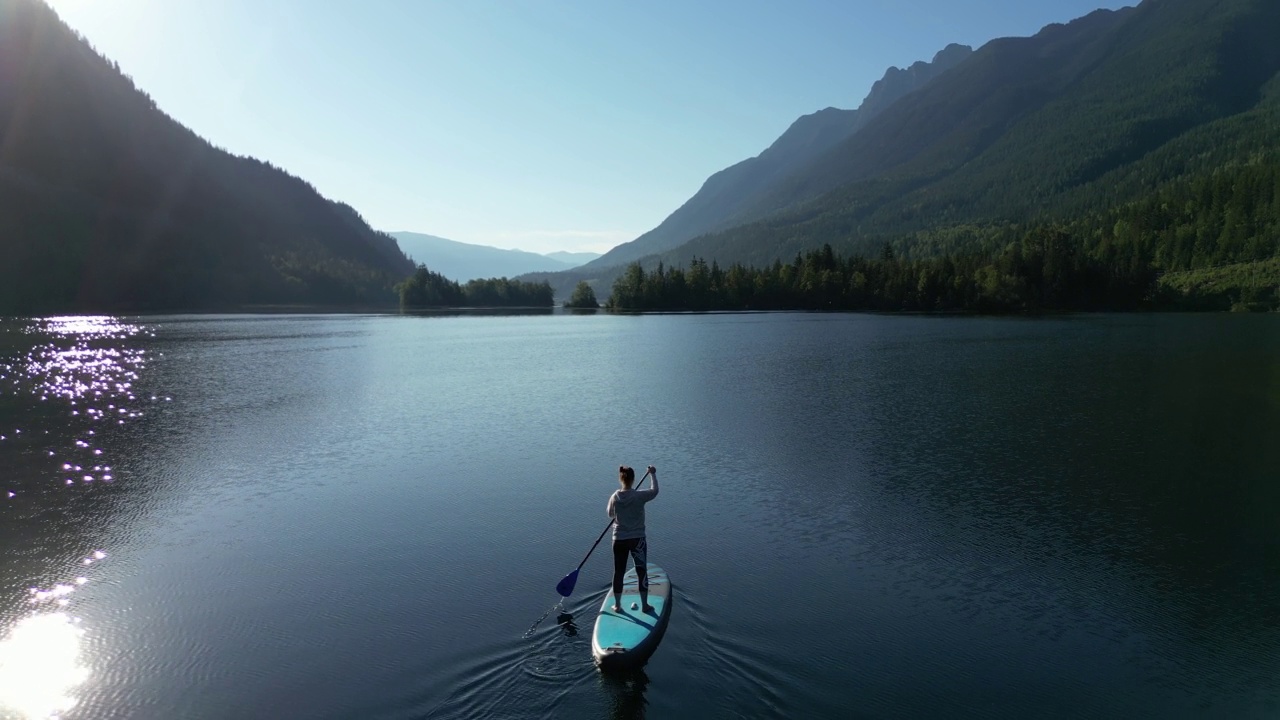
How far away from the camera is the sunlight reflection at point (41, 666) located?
1314cm

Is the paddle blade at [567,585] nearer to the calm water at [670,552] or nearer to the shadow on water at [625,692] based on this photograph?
the calm water at [670,552]

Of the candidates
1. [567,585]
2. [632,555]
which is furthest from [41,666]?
[632,555]

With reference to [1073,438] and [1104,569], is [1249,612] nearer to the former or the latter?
[1104,569]

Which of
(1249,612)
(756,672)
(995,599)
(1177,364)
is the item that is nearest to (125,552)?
(756,672)

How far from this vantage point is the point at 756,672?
1395cm

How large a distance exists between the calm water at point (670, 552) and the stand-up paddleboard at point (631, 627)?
37 centimetres

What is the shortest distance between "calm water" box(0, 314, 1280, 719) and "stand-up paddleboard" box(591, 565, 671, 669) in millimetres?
370

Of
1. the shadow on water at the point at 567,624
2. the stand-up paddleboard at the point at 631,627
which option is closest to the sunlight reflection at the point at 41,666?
the shadow on water at the point at 567,624

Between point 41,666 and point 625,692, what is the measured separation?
12.1 m

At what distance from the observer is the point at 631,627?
49.4ft

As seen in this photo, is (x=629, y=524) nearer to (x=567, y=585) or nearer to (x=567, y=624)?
(x=567, y=585)

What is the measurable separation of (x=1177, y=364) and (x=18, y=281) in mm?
250481

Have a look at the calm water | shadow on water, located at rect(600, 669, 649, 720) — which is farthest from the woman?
shadow on water, located at rect(600, 669, 649, 720)

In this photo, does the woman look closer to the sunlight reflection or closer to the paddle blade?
the paddle blade
